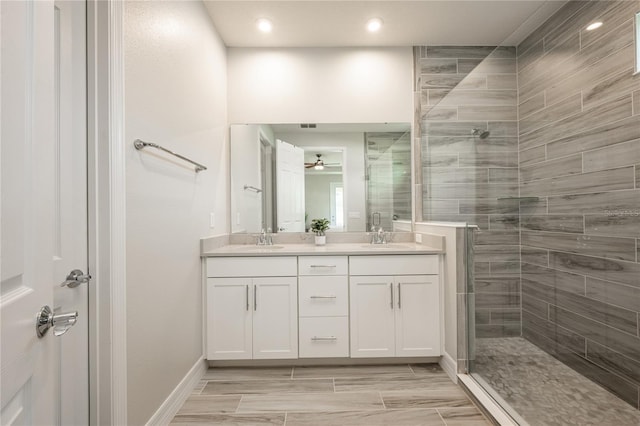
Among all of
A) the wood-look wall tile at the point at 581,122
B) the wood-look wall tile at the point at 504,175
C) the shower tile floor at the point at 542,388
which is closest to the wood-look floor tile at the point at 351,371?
the shower tile floor at the point at 542,388

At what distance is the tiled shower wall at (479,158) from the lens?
80.4 inches

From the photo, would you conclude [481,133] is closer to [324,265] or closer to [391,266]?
[391,266]

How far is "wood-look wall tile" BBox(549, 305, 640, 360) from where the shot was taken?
1.50m

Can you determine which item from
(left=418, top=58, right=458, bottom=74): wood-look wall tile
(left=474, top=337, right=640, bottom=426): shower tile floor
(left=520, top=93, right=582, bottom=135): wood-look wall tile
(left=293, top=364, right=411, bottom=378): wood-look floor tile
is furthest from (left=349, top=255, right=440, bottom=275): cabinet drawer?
(left=418, top=58, right=458, bottom=74): wood-look wall tile

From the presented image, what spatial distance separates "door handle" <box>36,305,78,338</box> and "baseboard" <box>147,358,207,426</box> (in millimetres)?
1094

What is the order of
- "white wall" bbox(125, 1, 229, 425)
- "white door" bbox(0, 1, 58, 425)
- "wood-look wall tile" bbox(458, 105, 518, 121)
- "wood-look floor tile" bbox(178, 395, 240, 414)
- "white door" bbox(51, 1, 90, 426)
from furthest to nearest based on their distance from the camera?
"wood-look wall tile" bbox(458, 105, 518, 121), "wood-look floor tile" bbox(178, 395, 240, 414), "white wall" bbox(125, 1, 229, 425), "white door" bbox(51, 1, 90, 426), "white door" bbox(0, 1, 58, 425)

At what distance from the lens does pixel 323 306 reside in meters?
2.13

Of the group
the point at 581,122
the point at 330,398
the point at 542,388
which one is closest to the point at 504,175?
the point at 581,122

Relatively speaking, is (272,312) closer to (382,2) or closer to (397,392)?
(397,392)

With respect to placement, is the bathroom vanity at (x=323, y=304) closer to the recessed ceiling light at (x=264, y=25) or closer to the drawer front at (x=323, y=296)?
the drawer front at (x=323, y=296)

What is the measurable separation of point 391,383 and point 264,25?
8.94 feet

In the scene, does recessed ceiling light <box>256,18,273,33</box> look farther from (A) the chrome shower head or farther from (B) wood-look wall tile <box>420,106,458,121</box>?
(A) the chrome shower head

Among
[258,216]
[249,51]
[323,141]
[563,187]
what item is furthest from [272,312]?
[249,51]

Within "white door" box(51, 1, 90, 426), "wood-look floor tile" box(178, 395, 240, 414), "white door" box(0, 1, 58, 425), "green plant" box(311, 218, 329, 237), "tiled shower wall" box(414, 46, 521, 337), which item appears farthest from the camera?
"green plant" box(311, 218, 329, 237)
